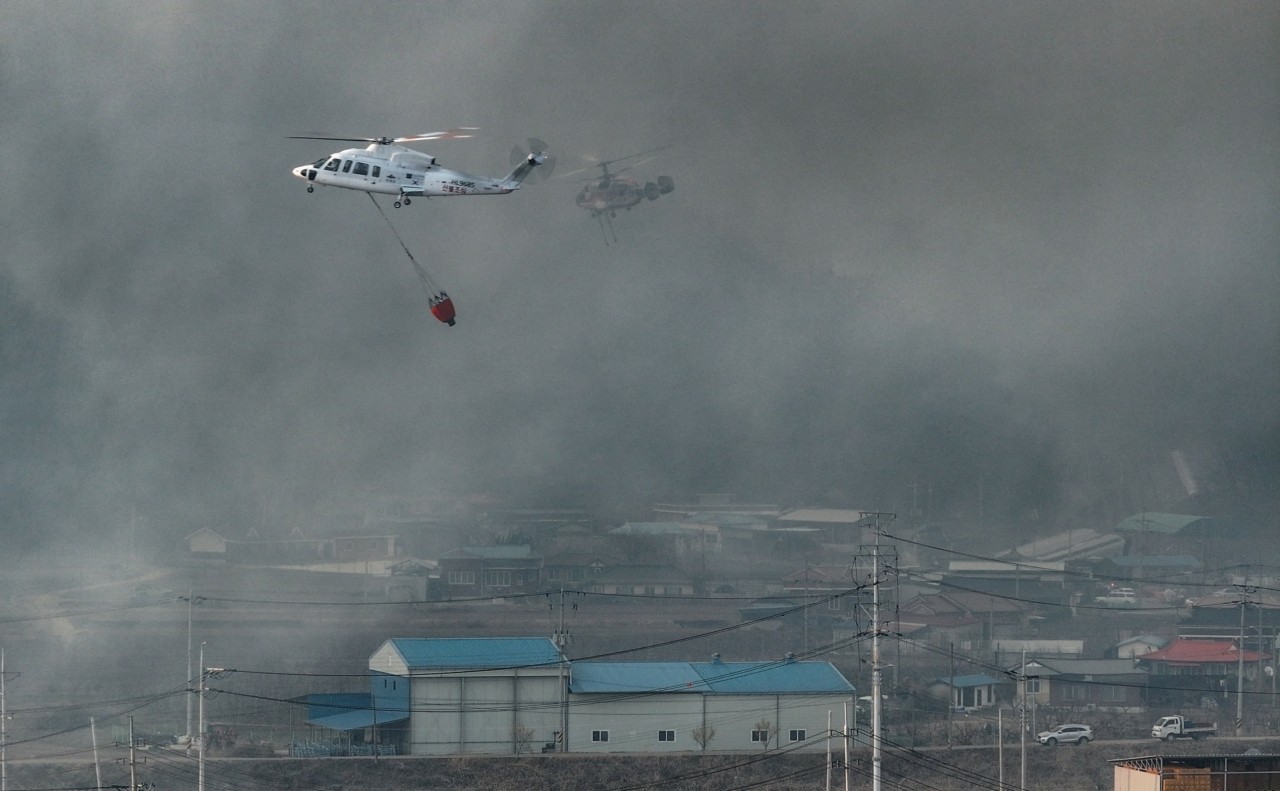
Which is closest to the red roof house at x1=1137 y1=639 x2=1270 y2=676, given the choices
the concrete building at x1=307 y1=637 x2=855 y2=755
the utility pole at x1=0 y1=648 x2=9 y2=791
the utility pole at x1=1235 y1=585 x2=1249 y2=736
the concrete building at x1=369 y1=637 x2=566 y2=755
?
the utility pole at x1=1235 y1=585 x2=1249 y2=736

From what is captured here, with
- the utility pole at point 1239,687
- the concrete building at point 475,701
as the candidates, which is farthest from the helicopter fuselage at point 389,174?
the utility pole at point 1239,687

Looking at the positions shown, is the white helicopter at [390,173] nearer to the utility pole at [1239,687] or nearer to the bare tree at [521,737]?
the bare tree at [521,737]

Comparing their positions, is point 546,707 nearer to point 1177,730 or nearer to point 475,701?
point 475,701

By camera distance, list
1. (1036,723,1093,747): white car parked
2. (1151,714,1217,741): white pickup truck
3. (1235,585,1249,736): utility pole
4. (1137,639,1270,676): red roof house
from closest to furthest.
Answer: (1036,723,1093,747): white car parked, (1151,714,1217,741): white pickup truck, (1235,585,1249,736): utility pole, (1137,639,1270,676): red roof house

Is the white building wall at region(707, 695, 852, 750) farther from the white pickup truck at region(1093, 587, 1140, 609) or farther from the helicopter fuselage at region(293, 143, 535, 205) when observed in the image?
the white pickup truck at region(1093, 587, 1140, 609)

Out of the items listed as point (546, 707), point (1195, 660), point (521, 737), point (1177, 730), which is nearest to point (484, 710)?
point (521, 737)
